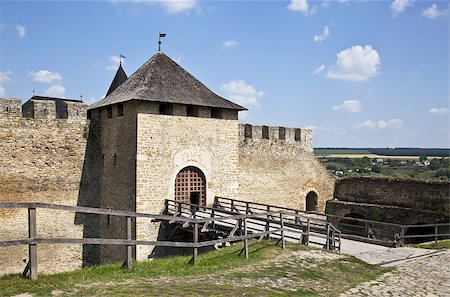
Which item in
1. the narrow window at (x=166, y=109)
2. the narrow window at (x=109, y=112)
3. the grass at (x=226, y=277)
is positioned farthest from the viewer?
the narrow window at (x=109, y=112)

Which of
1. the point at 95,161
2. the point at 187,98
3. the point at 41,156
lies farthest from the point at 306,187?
the point at 41,156

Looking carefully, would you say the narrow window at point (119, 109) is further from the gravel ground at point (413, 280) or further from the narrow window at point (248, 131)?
the gravel ground at point (413, 280)

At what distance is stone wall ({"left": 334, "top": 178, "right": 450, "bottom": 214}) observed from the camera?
767 inches

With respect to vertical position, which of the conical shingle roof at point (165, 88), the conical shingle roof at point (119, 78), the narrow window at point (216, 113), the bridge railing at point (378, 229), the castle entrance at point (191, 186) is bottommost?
→ the bridge railing at point (378, 229)

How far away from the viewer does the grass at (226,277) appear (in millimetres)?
6418

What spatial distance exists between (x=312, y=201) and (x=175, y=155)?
417 inches

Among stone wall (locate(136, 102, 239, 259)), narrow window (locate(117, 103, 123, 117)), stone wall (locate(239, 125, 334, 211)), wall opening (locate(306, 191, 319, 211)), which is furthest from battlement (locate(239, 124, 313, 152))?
narrow window (locate(117, 103, 123, 117))

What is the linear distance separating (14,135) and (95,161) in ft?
10.7

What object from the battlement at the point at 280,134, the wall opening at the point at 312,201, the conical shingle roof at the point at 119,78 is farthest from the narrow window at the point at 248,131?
the conical shingle roof at the point at 119,78

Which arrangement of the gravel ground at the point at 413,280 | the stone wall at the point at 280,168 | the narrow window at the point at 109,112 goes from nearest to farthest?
the gravel ground at the point at 413,280 → the narrow window at the point at 109,112 → the stone wall at the point at 280,168

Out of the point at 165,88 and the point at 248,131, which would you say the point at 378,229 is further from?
the point at 165,88

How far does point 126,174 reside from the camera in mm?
15781

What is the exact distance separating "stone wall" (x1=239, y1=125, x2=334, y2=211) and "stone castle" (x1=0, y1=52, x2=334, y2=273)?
293 cm

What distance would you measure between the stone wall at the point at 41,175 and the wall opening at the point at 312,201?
12509 millimetres
